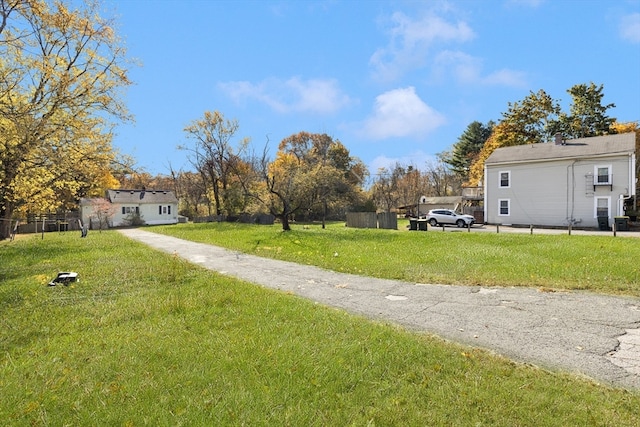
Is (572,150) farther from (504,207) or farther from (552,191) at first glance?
(504,207)

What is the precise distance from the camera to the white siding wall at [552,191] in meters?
25.1

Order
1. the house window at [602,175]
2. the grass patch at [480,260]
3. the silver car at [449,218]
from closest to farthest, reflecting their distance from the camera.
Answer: the grass patch at [480,260]
the house window at [602,175]
the silver car at [449,218]

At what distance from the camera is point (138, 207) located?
147 feet

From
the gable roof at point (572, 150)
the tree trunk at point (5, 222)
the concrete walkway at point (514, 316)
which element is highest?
the gable roof at point (572, 150)

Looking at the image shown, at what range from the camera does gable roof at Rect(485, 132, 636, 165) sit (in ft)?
82.8

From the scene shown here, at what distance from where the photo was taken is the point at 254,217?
3588 centimetres

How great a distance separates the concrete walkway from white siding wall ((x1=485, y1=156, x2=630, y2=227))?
79.5ft

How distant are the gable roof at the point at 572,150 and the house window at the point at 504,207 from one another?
132 inches

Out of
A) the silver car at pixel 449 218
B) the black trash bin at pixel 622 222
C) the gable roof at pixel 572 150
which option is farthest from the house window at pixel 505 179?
the black trash bin at pixel 622 222

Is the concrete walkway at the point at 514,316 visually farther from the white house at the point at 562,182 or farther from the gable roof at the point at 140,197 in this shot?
the gable roof at the point at 140,197

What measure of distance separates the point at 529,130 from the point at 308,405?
4681 cm

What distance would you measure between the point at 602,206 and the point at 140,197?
48.3 m

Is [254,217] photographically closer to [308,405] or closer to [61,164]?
[61,164]

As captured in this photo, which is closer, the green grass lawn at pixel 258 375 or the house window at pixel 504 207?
the green grass lawn at pixel 258 375
